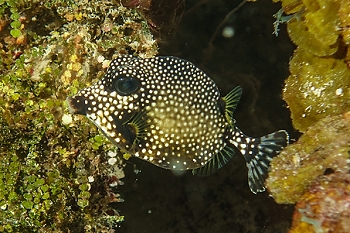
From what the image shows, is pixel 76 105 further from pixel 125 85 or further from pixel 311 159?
pixel 311 159

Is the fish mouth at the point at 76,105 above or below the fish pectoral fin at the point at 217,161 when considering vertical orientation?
above

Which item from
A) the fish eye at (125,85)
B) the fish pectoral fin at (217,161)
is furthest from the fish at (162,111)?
the fish pectoral fin at (217,161)

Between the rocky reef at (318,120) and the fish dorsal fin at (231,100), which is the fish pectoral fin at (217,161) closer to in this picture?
the fish dorsal fin at (231,100)

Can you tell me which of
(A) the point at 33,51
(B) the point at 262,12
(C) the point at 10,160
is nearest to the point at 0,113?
(C) the point at 10,160

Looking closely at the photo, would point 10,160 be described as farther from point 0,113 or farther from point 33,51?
point 33,51

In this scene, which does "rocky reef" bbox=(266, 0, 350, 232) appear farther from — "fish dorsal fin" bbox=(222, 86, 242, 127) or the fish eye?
the fish eye

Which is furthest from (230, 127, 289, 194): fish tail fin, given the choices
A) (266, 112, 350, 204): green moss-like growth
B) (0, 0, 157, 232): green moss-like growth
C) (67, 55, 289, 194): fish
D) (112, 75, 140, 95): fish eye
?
(0, 0, 157, 232): green moss-like growth
